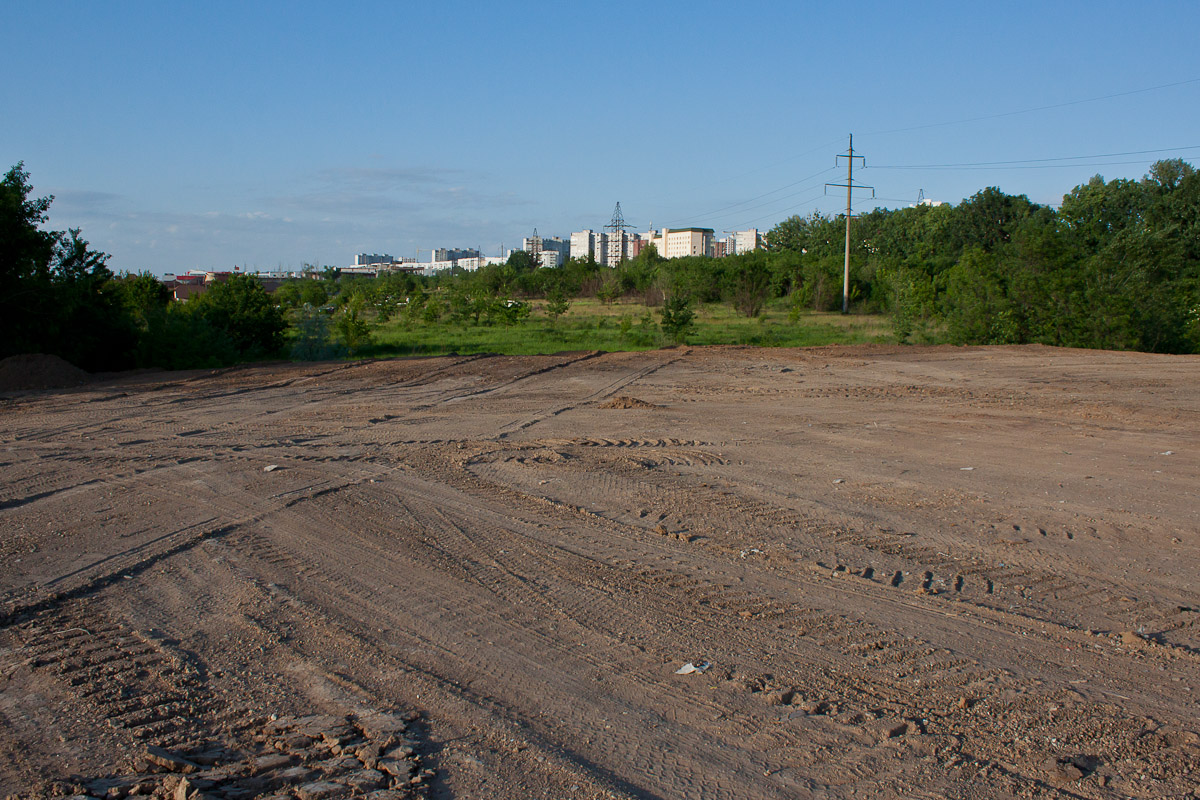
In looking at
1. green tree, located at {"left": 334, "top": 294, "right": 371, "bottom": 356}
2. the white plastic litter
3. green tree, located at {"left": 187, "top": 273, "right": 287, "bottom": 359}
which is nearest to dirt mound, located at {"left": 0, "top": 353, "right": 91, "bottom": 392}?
green tree, located at {"left": 187, "top": 273, "right": 287, "bottom": 359}

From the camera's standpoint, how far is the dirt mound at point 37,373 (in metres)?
18.2

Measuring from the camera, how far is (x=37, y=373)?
1870 centimetres

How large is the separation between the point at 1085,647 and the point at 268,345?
2622cm

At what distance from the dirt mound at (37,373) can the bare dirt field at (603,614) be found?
24.2ft

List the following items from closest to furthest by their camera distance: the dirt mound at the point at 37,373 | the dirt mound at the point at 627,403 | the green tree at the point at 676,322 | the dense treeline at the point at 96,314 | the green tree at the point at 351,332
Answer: the dirt mound at the point at 627,403, the dirt mound at the point at 37,373, the dense treeline at the point at 96,314, the green tree at the point at 351,332, the green tree at the point at 676,322

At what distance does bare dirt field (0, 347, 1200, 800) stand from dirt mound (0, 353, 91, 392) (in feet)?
24.2

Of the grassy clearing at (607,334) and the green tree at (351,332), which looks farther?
the grassy clearing at (607,334)

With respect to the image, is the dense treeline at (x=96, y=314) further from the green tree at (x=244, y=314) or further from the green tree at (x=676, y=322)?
the green tree at (x=676, y=322)

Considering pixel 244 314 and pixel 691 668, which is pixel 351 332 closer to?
pixel 244 314

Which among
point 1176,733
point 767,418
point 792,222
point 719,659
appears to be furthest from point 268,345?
point 792,222

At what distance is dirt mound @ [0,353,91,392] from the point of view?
59.9ft

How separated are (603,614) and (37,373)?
18.6 metres

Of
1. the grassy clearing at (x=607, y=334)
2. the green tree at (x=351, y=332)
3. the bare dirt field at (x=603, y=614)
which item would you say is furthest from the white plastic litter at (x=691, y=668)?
the green tree at (x=351, y=332)

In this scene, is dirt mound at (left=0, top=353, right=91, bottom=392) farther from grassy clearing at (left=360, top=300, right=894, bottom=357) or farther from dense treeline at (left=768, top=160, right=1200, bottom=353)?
dense treeline at (left=768, top=160, right=1200, bottom=353)
